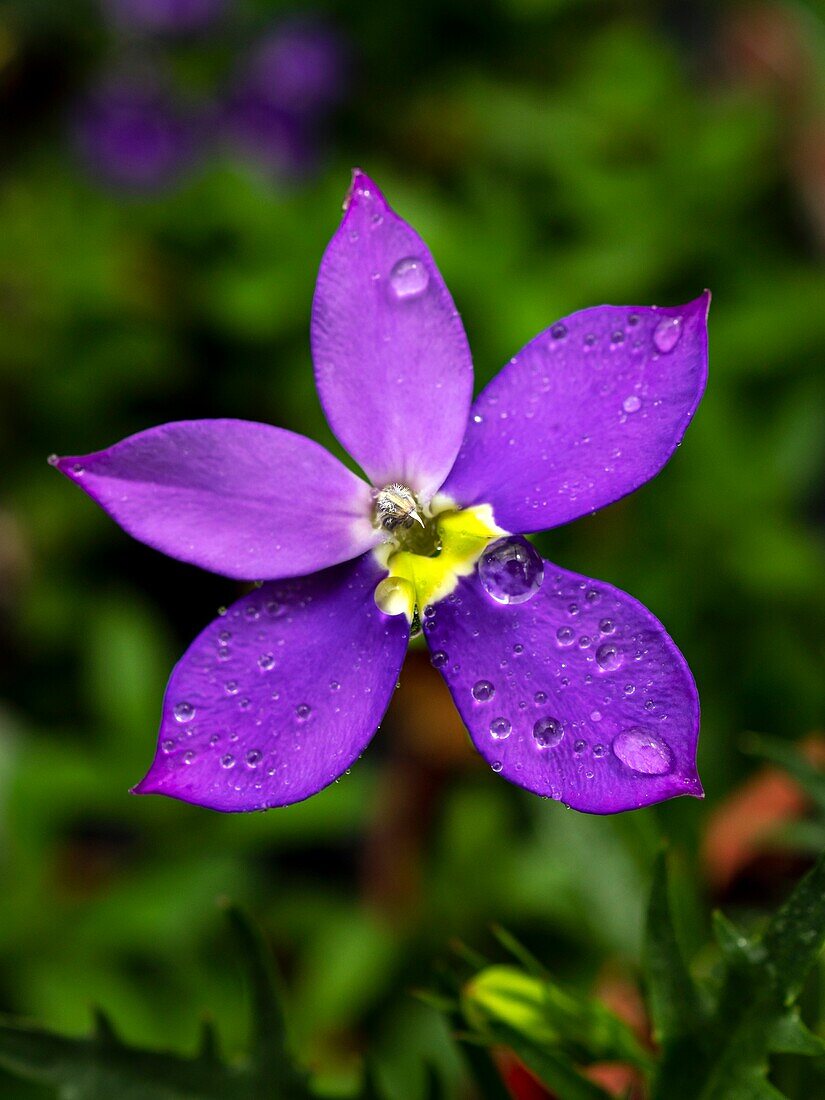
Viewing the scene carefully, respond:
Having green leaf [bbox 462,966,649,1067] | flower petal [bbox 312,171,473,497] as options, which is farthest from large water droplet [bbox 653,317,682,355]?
green leaf [bbox 462,966,649,1067]

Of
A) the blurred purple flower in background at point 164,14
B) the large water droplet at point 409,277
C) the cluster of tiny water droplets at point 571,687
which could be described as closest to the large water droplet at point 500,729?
the cluster of tiny water droplets at point 571,687

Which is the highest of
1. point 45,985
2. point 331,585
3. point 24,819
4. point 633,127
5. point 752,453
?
point 633,127

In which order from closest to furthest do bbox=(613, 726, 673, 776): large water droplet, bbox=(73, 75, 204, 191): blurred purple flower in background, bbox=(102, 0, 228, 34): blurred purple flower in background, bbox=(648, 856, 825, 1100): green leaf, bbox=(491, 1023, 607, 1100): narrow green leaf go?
1. bbox=(613, 726, 673, 776): large water droplet
2. bbox=(648, 856, 825, 1100): green leaf
3. bbox=(491, 1023, 607, 1100): narrow green leaf
4. bbox=(73, 75, 204, 191): blurred purple flower in background
5. bbox=(102, 0, 228, 34): blurred purple flower in background

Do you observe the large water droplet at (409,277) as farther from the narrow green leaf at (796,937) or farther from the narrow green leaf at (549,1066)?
the narrow green leaf at (549,1066)

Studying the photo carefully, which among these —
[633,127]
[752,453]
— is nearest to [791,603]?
[752,453]

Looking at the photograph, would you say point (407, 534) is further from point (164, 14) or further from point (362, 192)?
point (164, 14)

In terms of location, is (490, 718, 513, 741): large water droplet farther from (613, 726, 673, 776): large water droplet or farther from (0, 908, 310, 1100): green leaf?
(0, 908, 310, 1100): green leaf

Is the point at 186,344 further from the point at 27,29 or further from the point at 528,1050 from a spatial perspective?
the point at 528,1050
